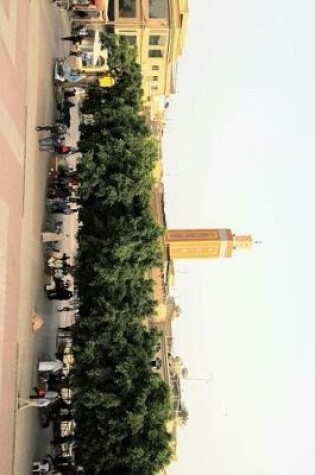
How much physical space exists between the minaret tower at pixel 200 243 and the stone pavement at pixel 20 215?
21.7 metres

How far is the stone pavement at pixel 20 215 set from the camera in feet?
65.8

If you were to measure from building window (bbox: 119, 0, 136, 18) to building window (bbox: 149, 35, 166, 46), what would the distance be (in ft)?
7.74

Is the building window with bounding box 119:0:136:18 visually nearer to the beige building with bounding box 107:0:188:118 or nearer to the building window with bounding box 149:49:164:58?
the beige building with bounding box 107:0:188:118

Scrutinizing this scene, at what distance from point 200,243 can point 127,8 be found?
64.6ft

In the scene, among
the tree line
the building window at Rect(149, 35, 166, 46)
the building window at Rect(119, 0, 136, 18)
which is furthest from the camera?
the building window at Rect(149, 35, 166, 46)

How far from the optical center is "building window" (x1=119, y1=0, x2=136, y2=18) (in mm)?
48688

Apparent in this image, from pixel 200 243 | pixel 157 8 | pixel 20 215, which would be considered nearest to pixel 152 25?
pixel 157 8

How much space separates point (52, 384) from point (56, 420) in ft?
5.73

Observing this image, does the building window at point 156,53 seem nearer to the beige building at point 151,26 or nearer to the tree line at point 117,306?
the beige building at point 151,26

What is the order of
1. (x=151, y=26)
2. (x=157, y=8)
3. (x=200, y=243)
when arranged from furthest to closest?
(x=157, y=8) → (x=151, y=26) → (x=200, y=243)

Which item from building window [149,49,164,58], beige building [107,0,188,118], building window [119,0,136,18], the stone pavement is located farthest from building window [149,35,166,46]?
the stone pavement

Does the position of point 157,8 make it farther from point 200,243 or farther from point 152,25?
point 200,243

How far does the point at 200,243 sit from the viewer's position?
157 ft

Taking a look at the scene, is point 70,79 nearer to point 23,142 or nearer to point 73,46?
point 73,46
